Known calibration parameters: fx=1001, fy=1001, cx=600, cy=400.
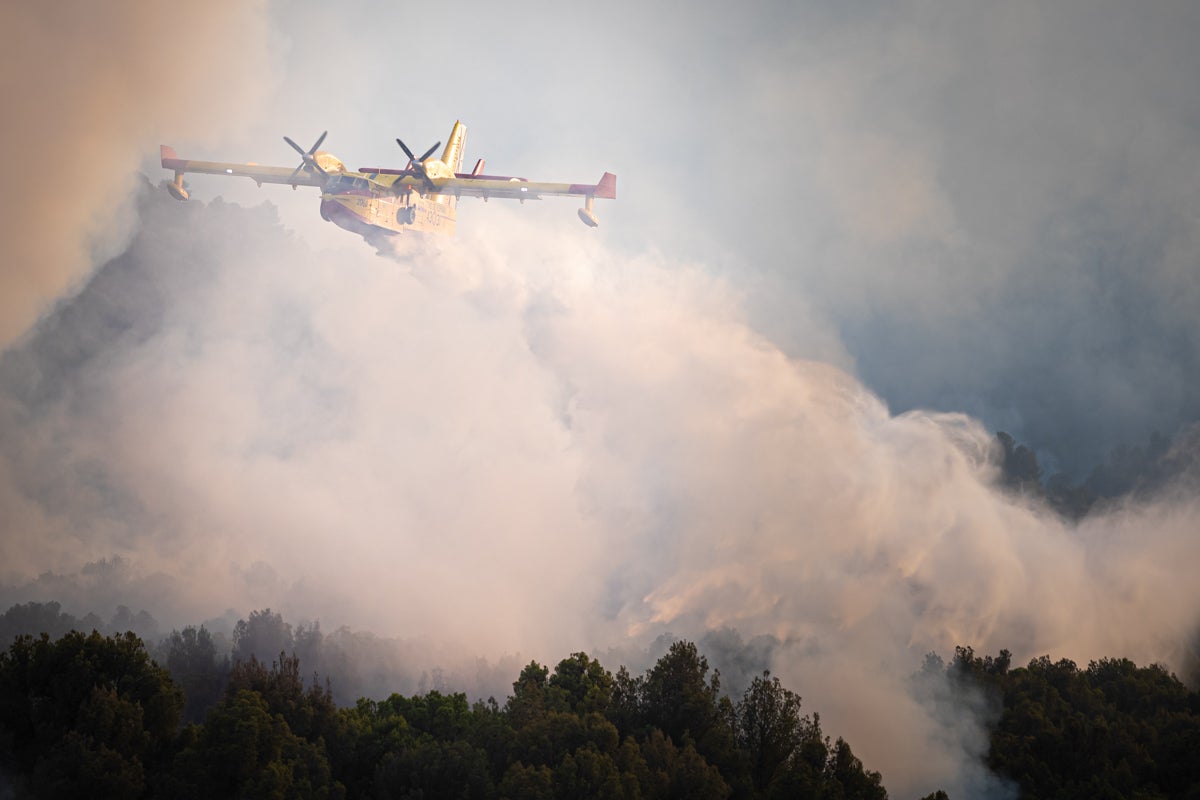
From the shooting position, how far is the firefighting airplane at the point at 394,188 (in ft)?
255

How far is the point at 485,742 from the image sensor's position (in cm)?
5100

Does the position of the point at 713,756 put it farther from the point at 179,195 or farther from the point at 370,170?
the point at 179,195

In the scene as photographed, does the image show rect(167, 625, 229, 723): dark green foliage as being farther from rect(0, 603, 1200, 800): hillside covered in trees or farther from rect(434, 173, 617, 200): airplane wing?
rect(434, 173, 617, 200): airplane wing

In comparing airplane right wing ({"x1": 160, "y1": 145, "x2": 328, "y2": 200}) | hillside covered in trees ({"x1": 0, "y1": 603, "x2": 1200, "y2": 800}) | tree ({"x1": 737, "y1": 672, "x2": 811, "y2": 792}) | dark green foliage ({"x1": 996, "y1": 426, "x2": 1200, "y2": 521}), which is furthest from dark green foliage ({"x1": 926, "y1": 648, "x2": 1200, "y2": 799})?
dark green foliage ({"x1": 996, "y1": 426, "x2": 1200, "y2": 521})

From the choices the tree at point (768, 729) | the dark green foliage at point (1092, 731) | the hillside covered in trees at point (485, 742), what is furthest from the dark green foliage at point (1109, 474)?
the tree at point (768, 729)

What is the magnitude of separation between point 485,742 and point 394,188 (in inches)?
1831

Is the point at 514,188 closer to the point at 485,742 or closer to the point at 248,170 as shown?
the point at 248,170

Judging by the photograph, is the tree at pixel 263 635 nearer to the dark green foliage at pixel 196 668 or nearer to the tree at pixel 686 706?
the dark green foliage at pixel 196 668

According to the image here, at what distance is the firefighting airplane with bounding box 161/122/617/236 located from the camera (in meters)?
77.9

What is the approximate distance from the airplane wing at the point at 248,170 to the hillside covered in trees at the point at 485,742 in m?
41.5

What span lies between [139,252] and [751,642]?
9299 centimetres

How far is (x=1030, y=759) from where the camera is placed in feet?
183

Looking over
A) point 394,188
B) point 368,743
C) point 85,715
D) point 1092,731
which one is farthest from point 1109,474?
point 85,715

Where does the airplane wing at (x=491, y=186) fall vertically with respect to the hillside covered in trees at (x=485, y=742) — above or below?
above
